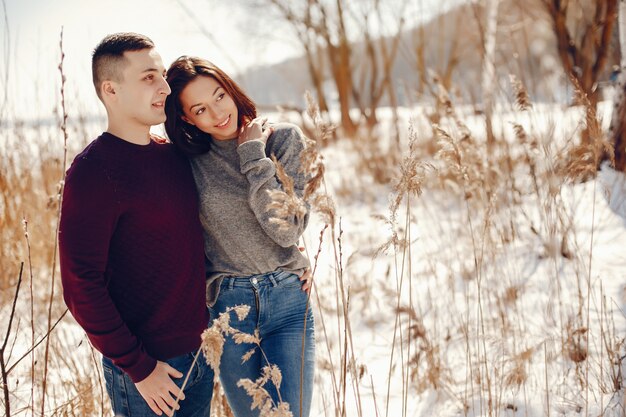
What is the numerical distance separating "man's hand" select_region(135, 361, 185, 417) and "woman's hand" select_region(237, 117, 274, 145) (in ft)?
2.44

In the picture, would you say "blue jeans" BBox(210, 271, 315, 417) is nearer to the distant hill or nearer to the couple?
the couple

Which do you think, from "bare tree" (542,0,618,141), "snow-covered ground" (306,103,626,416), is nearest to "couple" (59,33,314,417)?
"snow-covered ground" (306,103,626,416)

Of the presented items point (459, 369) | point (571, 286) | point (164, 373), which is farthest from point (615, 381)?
point (164, 373)

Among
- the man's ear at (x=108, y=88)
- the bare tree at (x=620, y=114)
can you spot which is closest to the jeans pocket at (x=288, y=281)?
the man's ear at (x=108, y=88)

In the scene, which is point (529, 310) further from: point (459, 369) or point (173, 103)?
point (173, 103)

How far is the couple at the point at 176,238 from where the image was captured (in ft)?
3.94

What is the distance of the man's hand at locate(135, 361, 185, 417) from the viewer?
1.26 metres

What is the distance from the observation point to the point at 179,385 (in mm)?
1363

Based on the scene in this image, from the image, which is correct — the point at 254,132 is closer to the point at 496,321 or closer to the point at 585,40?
the point at 496,321

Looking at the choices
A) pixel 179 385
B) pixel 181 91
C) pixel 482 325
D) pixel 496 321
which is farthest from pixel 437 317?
pixel 181 91

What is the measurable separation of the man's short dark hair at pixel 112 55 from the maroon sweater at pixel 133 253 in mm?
168

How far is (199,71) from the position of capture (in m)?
1.58

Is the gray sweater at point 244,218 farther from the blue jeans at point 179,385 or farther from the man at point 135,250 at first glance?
the blue jeans at point 179,385

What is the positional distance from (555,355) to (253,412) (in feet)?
4.49
